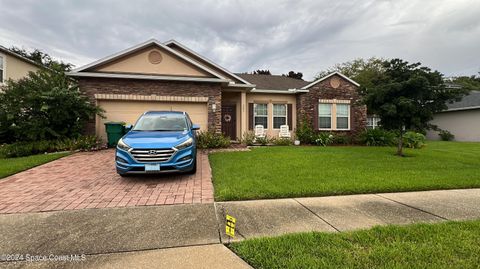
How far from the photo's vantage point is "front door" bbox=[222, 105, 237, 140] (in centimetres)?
1367

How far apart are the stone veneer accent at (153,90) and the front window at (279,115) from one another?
170 inches

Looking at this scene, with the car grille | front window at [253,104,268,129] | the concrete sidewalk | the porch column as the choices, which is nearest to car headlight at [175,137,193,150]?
the car grille

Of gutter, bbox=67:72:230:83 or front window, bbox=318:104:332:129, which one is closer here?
gutter, bbox=67:72:230:83

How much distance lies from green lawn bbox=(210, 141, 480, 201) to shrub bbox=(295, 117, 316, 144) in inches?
207

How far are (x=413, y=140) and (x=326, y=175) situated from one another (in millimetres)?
9324

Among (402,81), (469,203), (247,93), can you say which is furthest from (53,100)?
(402,81)

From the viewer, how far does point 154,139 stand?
17.6ft

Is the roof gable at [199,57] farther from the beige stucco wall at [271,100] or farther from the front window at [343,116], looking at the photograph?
the front window at [343,116]

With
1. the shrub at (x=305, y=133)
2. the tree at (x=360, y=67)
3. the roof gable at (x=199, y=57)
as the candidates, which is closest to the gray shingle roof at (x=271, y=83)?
the roof gable at (x=199, y=57)

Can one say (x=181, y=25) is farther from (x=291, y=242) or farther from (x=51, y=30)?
(x=291, y=242)

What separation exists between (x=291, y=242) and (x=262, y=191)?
1.88 meters

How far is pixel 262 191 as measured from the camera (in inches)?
178

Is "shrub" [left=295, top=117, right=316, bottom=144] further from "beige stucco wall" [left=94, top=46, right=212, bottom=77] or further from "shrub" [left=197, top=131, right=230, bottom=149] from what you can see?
"beige stucco wall" [left=94, top=46, right=212, bottom=77]

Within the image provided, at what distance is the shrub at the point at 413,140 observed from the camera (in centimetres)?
1162
